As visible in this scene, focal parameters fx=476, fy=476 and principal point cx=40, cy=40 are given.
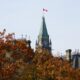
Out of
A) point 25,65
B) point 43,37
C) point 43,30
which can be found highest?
point 43,30

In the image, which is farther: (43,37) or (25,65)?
(43,37)

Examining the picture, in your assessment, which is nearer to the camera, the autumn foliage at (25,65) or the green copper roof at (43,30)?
the autumn foliage at (25,65)

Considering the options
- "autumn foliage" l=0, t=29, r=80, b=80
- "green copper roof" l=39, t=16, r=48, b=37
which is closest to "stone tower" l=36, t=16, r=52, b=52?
"green copper roof" l=39, t=16, r=48, b=37

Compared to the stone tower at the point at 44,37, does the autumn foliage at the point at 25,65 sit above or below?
below

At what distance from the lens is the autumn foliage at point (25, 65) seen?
52062 millimetres

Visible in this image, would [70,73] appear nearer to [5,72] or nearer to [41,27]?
[5,72]

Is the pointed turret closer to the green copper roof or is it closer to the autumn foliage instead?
the green copper roof

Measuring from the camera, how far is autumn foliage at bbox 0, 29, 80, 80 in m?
52.1

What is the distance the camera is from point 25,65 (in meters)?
58.9

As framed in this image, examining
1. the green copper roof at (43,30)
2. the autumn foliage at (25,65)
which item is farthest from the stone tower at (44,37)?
the autumn foliage at (25,65)

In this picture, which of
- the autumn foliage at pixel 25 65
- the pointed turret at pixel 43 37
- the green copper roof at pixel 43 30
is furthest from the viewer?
the pointed turret at pixel 43 37

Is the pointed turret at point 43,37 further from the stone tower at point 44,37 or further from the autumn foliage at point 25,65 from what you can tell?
the autumn foliage at point 25,65

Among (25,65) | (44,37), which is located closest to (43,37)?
(44,37)

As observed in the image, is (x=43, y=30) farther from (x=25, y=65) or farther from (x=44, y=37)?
(x=25, y=65)
